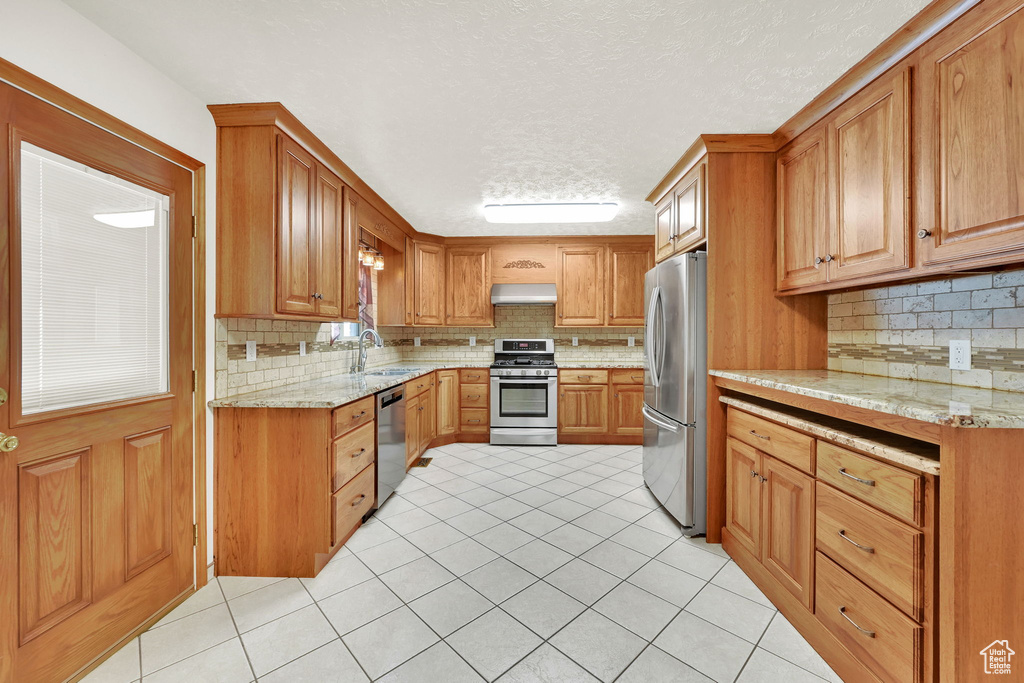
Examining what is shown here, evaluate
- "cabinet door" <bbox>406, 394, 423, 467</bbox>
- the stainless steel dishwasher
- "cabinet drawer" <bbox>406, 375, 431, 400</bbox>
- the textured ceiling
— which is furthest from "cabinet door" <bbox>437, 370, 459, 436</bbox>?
the textured ceiling

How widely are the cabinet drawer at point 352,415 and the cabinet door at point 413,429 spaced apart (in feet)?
2.84

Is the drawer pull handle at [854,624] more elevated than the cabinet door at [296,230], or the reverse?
the cabinet door at [296,230]

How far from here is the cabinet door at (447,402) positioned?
444 centimetres

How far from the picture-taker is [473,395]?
464 cm

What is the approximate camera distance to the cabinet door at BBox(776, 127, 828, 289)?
2.04 meters

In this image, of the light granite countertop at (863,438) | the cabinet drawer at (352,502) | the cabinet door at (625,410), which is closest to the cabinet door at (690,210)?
the light granite countertop at (863,438)

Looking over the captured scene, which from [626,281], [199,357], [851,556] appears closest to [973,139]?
[851,556]

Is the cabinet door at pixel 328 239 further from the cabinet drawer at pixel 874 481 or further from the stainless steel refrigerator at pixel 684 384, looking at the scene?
the cabinet drawer at pixel 874 481

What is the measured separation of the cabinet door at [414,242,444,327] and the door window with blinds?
279 cm

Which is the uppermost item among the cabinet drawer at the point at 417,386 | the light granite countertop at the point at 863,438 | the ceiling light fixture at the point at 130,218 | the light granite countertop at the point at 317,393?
the ceiling light fixture at the point at 130,218

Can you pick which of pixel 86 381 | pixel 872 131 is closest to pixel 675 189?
pixel 872 131

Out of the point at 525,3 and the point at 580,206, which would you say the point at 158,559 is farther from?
the point at 580,206

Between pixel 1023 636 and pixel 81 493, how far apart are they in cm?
291

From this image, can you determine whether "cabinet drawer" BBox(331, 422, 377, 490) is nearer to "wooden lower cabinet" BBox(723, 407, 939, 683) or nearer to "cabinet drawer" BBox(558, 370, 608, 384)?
"wooden lower cabinet" BBox(723, 407, 939, 683)
